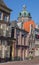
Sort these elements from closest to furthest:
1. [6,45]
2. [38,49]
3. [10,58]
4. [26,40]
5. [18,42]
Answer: [6,45], [10,58], [18,42], [26,40], [38,49]

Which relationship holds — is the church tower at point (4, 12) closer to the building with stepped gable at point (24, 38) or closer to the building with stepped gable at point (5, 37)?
the building with stepped gable at point (5, 37)

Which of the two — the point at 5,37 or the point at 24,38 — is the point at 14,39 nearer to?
the point at 5,37

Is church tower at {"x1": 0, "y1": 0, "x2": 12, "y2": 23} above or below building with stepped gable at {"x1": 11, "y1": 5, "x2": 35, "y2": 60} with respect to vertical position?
above

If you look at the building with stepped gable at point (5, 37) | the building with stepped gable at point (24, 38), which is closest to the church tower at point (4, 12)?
the building with stepped gable at point (5, 37)

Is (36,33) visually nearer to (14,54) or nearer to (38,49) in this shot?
(38,49)

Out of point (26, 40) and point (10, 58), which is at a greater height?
point (26, 40)

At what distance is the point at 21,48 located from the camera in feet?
171

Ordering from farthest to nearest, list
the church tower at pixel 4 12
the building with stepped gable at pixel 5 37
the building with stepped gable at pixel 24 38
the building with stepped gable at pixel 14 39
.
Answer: the building with stepped gable at pixel 24 38
the church tower at pixel 4 12
the building with stepped gable at pixel 14 39
the building with stepped gable at pixel 5 37

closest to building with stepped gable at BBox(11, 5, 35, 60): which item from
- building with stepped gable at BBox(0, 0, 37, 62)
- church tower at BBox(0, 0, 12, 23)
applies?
building with stepped gable at BBox(0, 0, 37, 62)

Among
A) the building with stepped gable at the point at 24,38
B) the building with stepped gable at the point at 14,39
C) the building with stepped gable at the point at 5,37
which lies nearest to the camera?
the building with stepped gable at the point at 5,37

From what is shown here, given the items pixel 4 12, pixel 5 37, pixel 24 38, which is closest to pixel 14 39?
pixel 5 37

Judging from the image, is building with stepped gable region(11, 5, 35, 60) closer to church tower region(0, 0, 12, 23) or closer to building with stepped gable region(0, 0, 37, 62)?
building with stepped gable region(0, 0, 37, 62)

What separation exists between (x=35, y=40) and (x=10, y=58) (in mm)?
14879

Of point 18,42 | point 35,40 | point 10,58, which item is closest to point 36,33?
point 35,40
